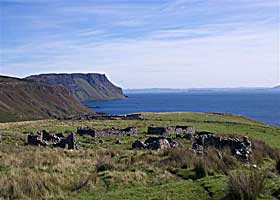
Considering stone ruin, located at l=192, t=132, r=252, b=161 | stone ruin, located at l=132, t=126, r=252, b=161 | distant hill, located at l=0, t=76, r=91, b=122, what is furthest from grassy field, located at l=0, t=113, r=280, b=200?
distant hill, located at l=0, t=76, r=91, b=122

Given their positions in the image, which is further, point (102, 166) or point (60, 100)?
point (60, 100)

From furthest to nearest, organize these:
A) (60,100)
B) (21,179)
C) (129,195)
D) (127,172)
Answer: (60,100), (127,172), (21,179), (129,195)

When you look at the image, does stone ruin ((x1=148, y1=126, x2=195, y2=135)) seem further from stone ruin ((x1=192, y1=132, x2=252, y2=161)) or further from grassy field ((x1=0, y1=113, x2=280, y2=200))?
grassy field ((x1=0, y1=113, x2=280, y2=200))

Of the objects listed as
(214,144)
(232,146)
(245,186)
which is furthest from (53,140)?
(245,186)

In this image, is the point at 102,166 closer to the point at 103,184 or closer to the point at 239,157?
the point at 103,184

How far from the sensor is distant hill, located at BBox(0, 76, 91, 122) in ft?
392

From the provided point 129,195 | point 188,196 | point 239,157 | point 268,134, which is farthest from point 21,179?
point 268,134

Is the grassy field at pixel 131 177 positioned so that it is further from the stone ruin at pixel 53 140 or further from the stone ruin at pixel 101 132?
the stone ruin at pixel 101 132

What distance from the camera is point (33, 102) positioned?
138 m

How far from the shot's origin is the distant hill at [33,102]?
119556 mm

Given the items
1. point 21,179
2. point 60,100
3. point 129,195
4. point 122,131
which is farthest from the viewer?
point 60,100

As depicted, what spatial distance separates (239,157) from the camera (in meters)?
19.3

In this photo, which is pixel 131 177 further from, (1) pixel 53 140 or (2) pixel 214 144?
(1) pixel 53 140

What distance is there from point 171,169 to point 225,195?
503cm
